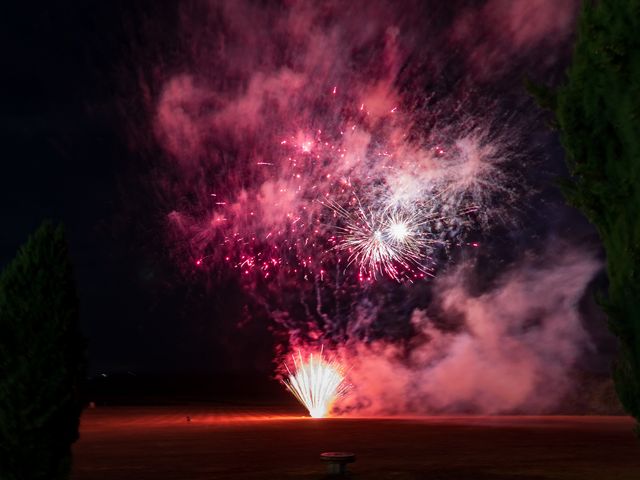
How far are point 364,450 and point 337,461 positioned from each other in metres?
5.61

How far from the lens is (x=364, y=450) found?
2073 centimetres

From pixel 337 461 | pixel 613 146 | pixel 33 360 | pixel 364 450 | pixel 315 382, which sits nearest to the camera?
pixel 613 146

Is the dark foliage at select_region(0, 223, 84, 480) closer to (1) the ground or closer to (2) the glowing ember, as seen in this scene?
(1) the ground

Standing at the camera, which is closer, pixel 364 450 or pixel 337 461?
pixel 337 461

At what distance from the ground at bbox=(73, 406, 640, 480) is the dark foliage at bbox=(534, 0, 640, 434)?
8598 mm

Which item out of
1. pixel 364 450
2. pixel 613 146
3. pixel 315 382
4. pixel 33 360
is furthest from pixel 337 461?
pixel 315 382

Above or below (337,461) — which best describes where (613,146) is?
above

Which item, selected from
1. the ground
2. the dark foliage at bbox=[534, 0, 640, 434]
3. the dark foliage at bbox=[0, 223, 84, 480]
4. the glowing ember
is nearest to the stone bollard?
the ground

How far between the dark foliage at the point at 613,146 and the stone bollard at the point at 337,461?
8.54 m

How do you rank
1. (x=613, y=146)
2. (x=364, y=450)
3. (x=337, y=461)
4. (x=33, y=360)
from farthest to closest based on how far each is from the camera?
(x=364, y=450)
(x=337, y=461)
(x=33, y=360)
(x=613, y=146)

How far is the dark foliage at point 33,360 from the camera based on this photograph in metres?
9.09

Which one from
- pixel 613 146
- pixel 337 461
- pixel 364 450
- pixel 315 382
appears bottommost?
pixel 337 461

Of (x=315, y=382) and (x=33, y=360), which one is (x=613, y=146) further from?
(x=315, y=382)

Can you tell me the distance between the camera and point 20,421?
360 inches
